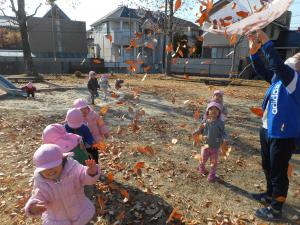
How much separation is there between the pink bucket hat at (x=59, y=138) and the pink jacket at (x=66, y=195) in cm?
55

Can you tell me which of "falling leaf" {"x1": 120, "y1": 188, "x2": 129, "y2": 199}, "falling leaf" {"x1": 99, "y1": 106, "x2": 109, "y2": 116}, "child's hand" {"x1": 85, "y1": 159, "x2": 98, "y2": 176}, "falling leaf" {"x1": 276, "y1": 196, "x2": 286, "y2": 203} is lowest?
"falling leaf" {"x1": 120, "y1": 188, "x2": 129, "y2": 199}

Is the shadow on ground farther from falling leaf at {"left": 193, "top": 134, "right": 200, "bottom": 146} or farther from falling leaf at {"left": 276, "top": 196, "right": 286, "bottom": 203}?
falling leaf at {"left": 193, "top": 134, "right": 200, "bottom": 146}

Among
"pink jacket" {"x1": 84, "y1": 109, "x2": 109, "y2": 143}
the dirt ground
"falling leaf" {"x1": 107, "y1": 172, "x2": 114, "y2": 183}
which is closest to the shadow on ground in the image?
the dirt ground

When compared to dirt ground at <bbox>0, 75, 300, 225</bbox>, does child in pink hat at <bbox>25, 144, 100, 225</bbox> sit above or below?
above

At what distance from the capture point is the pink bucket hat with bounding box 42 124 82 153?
2947mm

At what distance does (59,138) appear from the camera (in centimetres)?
304

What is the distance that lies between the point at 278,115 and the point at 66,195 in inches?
98.7

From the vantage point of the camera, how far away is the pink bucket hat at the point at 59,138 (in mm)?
2947

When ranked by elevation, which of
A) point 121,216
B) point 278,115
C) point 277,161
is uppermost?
point 278,115

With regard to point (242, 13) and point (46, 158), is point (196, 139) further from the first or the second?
point (46, 158)

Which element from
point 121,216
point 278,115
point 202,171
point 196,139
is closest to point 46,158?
point 121,216

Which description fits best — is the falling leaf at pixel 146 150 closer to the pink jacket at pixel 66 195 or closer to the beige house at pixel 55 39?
the pink jacket at pixel 66 195

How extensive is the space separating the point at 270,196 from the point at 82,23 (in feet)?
135

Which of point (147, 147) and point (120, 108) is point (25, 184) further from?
point (120, 108)
